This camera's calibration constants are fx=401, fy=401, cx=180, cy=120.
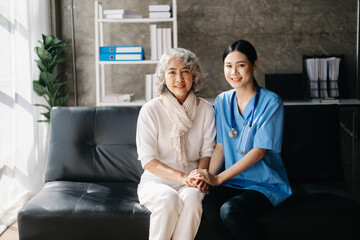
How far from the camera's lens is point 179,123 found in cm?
211

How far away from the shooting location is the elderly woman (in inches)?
81.3

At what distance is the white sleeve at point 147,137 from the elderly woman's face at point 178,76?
0.18 metres

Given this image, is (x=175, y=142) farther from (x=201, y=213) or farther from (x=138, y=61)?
(x=138, y=61)

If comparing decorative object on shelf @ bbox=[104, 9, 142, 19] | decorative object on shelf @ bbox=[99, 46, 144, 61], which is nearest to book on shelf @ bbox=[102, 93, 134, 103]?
decorative object on shelf @ bbox=[99, 46, 144, 61]

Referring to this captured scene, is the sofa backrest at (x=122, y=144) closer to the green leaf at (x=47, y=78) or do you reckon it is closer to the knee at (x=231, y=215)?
the knee at (x=231, y=215)

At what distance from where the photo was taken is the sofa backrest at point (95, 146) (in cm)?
242

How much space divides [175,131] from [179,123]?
0.05 m

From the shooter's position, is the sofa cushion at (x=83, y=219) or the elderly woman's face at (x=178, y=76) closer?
the sofa cushion at (x=83, y=219)

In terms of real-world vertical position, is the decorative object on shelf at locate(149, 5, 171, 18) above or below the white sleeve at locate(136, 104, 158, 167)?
above

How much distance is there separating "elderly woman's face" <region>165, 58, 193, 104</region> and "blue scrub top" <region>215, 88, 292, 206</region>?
23cm

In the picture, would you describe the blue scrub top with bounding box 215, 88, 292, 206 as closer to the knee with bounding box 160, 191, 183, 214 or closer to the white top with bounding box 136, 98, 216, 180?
the white top with bounding box 136, 98, 216, 180

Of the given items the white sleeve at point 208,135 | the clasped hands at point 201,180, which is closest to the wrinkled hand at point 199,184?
the clasped hands at point 201,180

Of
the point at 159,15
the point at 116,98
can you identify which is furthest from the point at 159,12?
the point at 116,98

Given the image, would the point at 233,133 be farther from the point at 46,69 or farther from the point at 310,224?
the point at 46,69
